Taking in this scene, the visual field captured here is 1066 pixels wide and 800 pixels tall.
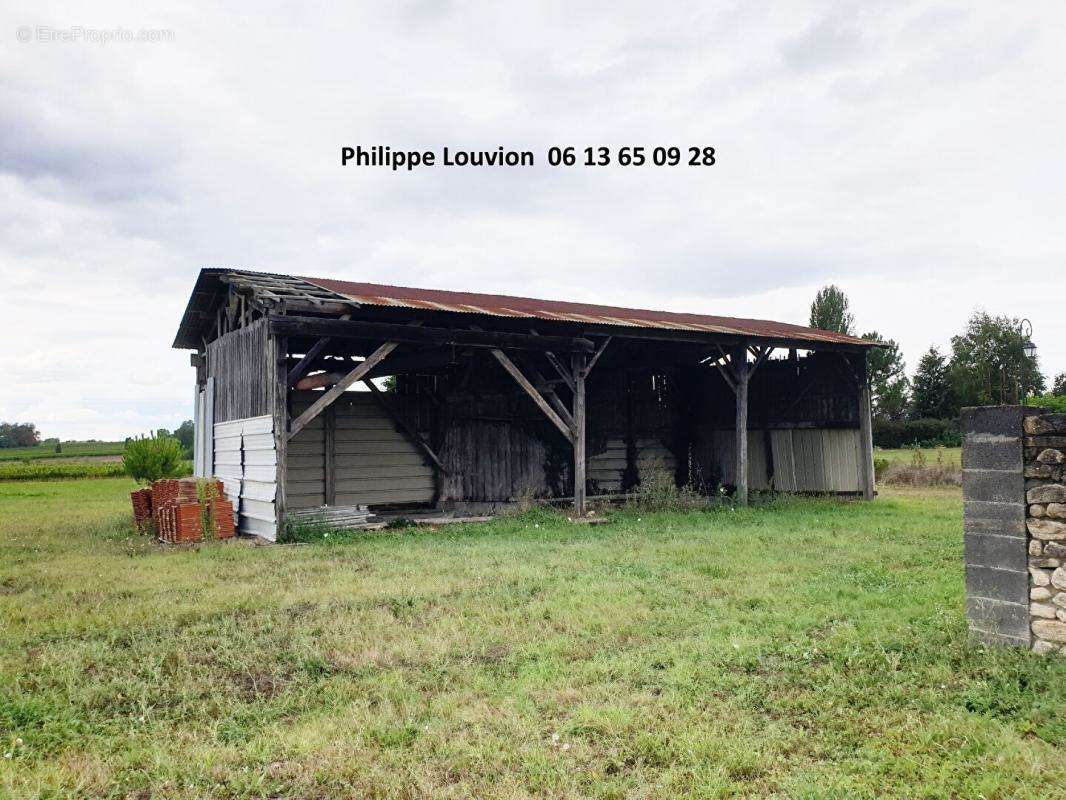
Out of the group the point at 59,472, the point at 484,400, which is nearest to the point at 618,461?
the point at 484,400

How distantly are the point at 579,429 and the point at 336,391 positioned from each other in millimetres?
4675

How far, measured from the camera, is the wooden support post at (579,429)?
14.1 metres

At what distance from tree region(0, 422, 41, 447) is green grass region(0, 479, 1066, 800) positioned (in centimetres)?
7098

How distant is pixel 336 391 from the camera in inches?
Result: 453

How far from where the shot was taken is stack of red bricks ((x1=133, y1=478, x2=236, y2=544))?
11.5m

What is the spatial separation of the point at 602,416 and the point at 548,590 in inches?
409

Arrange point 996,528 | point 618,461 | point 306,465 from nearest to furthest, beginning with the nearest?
point 996,528, point 306,465, point 618,461

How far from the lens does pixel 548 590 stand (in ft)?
24.6

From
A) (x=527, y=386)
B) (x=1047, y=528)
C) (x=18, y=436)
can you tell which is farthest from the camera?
(x=18, y=436)

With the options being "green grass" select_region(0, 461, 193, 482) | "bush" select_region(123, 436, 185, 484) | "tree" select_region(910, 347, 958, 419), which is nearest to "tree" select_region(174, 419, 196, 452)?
"green grass" select_region(0, 461, 193, 482)

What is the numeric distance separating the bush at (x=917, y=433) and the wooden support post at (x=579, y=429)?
1093 inches

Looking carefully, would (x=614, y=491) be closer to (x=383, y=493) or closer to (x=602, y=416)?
(x=602, y=416)

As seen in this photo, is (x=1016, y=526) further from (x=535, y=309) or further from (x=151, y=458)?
(x=151, y=458)

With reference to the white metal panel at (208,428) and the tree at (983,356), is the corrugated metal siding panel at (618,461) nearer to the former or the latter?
the white metal panel at (208,428)
